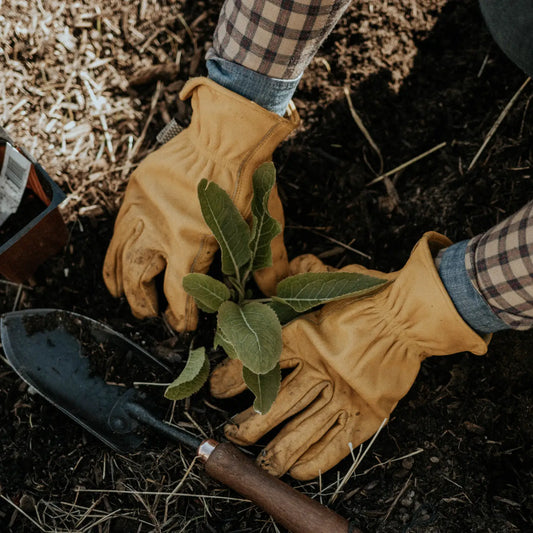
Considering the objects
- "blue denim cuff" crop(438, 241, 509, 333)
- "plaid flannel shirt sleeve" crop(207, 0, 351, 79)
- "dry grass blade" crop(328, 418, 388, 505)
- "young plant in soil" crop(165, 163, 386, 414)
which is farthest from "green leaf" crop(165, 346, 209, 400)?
"plaid flannel shirt sleeve" crop(207, 0, 351, 79)

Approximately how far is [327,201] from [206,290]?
761 millimetres

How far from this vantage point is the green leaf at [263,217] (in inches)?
64.6

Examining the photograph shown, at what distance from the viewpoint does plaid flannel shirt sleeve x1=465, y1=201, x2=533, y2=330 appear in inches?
54.3

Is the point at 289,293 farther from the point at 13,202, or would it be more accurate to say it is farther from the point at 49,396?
the point at 13,202

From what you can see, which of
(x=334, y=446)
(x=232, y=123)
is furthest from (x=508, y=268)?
(x=232, y=123)

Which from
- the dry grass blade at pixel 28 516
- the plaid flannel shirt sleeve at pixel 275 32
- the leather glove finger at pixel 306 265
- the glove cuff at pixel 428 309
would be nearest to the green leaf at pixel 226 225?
the leather glove finger at pixel 306 265

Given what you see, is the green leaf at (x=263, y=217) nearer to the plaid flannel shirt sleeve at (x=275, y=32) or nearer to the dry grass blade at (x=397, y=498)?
the plaid flannel shirt sleeve at (x=275, y=32)

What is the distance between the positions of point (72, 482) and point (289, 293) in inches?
41.7

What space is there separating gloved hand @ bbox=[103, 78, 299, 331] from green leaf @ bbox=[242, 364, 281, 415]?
1.35 feet

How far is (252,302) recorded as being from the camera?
1802mm

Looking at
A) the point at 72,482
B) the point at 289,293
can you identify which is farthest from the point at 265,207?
the point at 72,482

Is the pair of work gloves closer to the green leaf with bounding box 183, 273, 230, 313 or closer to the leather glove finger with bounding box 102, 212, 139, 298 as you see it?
the leather glove finger with bounding box 102, 212, 139, 298

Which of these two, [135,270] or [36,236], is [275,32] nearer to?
[135,270]

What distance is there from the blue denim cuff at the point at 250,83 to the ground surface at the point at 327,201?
0.91 ft
